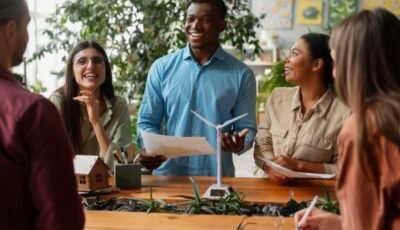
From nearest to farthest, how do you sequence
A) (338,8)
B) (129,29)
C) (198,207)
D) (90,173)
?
(198,207)
(90,173)
(129,29)
(338,8)

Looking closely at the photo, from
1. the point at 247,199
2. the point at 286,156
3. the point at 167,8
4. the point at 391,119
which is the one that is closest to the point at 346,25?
the point at 391,119

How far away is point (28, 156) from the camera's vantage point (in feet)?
2.77

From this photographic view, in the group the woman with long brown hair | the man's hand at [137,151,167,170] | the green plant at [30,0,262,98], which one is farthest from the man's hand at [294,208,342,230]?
the green plant at [30,0,262,98]

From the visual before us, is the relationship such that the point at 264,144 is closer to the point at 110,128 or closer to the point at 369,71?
the point at 110,128

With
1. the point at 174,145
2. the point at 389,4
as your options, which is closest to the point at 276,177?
the point at 174,145

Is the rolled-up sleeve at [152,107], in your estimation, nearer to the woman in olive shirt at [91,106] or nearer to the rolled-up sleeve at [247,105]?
the woman in olive shirt at [91,106]

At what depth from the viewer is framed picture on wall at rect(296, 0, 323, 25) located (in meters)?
6.54

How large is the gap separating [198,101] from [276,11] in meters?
4.74

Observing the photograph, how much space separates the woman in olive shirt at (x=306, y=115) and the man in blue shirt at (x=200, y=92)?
11 cm

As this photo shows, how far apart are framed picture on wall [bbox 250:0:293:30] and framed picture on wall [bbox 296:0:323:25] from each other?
0.13m

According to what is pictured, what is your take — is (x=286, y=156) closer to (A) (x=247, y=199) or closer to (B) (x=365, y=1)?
(A) (x=247, y=199)

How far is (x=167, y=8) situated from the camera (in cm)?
340

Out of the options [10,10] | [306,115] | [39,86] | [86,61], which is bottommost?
[39,86]

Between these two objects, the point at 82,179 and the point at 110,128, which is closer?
the point at 82,179
